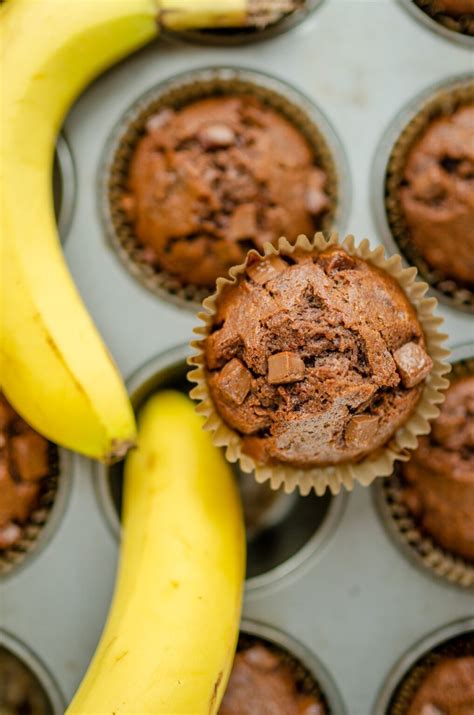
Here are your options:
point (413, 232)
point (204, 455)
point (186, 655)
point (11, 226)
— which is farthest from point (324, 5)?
point (186, 655)

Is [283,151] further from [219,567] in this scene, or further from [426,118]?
[219,567]

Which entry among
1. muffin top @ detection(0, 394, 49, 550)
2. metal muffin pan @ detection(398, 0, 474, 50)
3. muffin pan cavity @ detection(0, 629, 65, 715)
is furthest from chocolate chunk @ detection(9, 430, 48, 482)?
metal muffin pan @ detection(398, 0, 474, 50)

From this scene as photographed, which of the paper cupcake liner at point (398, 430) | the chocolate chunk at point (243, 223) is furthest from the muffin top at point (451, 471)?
the chocolate chunk at point (243, 223)

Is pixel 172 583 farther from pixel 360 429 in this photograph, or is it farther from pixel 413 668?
pixel 413 668

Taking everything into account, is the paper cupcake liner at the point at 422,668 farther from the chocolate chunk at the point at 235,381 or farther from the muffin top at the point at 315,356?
the chocolate chunk at the point at 235,381

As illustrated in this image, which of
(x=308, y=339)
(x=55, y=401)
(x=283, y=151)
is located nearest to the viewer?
(x=308, y=339)
